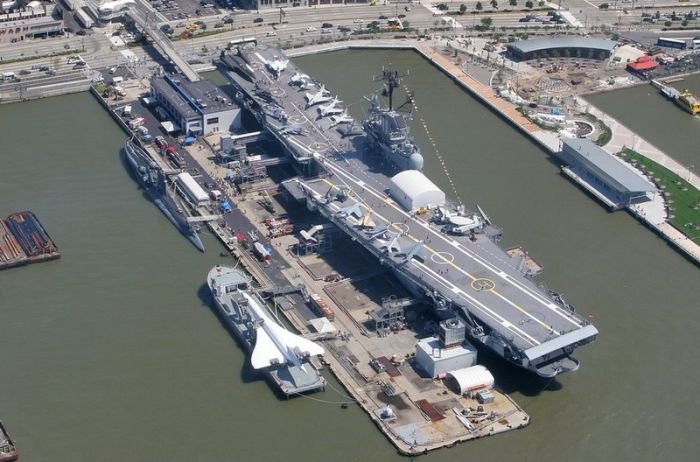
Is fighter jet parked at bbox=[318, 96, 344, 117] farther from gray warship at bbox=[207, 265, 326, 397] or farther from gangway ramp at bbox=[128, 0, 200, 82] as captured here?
gray warship at bbox=[207, 265, 326, 397]

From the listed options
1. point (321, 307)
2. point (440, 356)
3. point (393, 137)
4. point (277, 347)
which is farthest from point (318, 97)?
point (440, 356)

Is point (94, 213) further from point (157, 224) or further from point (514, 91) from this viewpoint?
point (514, 91)

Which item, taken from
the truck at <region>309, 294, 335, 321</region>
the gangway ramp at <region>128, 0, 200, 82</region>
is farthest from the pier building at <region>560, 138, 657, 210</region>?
the gangway ramp at <region>128, 0, 200, 82</region>

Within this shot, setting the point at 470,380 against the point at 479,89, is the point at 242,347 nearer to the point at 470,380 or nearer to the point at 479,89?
the point at 470,380

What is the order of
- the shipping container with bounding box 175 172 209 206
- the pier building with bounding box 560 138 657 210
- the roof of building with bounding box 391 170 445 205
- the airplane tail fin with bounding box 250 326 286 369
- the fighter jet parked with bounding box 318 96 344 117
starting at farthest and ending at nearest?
1. the fighter jet parked with bounding box 318 96 344 117
2. the pier building with bounding box 560 138 657 210
3. the shipping container with bounding box 175 172 209 206
4. the roof of building with bounding box 391 170 445 205
5. the airplane tail fin with bounding box 250 326 286 369

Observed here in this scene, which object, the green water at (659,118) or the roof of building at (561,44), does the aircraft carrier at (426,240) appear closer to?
the green water at (659,118)
